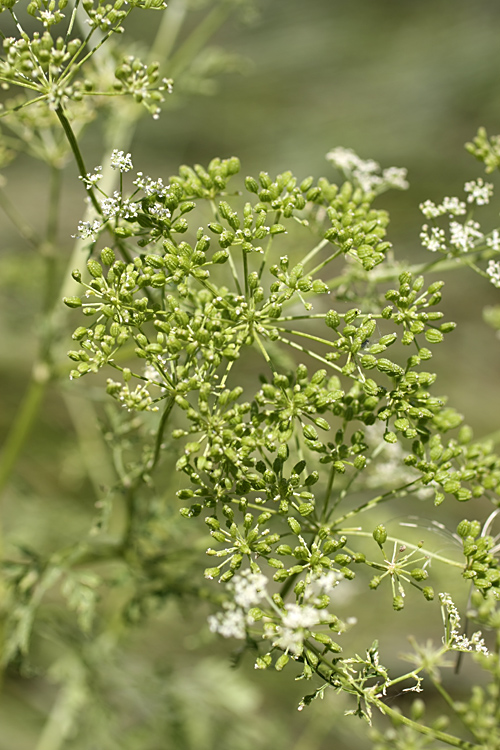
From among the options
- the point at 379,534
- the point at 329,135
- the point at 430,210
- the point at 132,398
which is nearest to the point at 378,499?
the point at 379,534

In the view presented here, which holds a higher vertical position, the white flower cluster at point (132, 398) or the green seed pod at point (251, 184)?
the green seed pod at point (251, 184)

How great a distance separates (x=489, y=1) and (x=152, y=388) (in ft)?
24.0

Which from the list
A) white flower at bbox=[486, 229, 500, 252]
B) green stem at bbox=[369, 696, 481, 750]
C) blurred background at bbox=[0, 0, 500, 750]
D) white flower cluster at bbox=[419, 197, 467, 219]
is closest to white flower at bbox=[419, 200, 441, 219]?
white flower cluster at bbox=[419, 197, 467, 219]

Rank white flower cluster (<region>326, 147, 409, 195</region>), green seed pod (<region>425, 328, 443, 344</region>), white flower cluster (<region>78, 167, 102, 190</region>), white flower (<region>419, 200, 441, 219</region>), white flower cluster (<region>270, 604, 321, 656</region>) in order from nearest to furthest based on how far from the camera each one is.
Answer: white flower cluster (<region>270, 604, 321, 656</region>) < white flower cluster (<region>78, 167, 102, 190</region>) < green seed pod (<region>425, 328, 443, 344</region>) < white flower (<region>419, 200, 441, 219</region>) < white flower cluster (<region>326, 147, 409, 195</region>)

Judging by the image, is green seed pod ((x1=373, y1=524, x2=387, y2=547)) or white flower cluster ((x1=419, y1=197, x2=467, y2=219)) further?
white flower cluster ((x1=419, y1=197, x2=467, y2=219))

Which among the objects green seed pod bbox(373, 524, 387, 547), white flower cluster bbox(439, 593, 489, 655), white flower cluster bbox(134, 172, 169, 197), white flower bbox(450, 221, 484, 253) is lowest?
white flower cluster bbox(439, 593, 489, 655)

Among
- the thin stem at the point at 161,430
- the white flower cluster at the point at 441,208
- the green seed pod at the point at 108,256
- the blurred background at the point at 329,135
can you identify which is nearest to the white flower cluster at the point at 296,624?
the thin stem at the point at 161,430

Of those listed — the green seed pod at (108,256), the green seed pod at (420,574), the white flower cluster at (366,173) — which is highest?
the white flower cluster at (366,173)

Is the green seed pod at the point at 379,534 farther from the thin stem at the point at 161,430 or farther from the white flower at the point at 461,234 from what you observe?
the white flower at the point at 461,234

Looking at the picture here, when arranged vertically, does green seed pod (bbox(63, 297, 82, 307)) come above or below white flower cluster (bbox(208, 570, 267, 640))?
above

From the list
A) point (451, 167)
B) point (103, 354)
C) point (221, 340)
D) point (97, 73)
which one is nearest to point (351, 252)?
point (221, 340)

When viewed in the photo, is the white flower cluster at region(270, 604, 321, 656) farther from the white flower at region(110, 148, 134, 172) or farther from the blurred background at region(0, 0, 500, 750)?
the blurred background at region(0, 0, 500, 750)

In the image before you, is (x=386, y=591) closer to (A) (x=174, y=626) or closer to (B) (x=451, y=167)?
(A) (x=174, y=626)

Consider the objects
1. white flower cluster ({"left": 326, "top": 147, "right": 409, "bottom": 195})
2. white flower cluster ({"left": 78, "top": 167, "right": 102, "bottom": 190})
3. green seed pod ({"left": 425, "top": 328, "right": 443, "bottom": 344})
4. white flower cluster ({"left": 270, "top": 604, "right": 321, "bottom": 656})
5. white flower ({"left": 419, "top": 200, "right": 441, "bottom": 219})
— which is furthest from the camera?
white flower cluster ({"left": 326, "top": 147, "right": 409, "bottom": 195})
